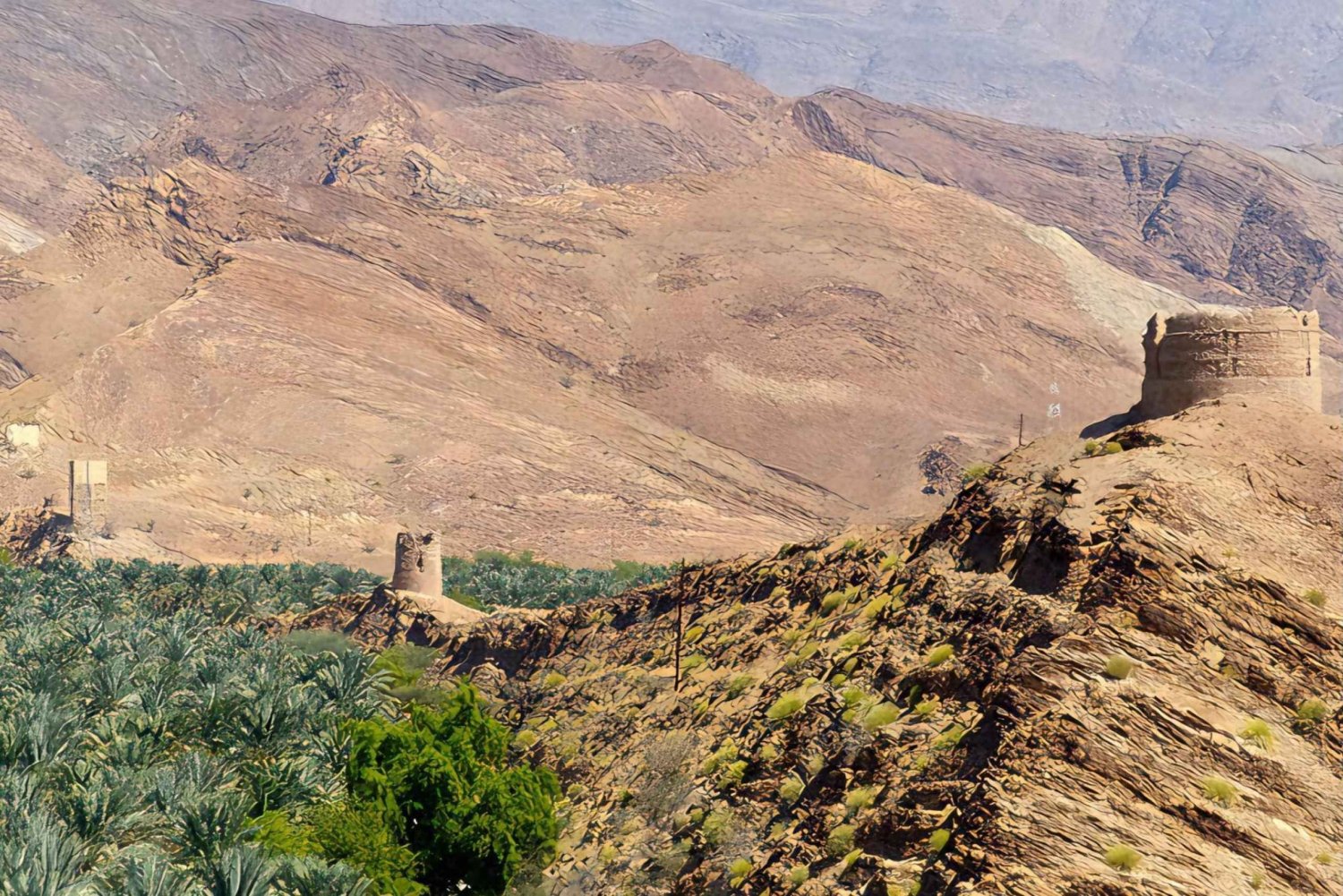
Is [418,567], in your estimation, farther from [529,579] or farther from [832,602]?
[832,602]

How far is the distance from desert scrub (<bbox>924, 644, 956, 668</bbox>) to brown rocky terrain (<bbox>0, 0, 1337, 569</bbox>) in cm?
6491

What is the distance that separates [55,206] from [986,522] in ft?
584

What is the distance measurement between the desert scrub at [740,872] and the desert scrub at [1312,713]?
22.3 ft

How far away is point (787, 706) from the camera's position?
2453 cm

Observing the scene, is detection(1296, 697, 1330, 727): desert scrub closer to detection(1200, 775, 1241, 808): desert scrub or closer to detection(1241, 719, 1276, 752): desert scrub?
detection(1241, 719, 1276, 752): desert scrub

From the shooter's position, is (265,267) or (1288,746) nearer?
(1288,746)

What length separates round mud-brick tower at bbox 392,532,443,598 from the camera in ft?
196

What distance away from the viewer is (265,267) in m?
124

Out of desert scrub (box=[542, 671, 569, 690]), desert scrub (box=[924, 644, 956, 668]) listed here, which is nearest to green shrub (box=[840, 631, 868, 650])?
desert scrub (box=[924, 644, 956, 668])

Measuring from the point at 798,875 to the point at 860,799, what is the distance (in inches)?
44.7

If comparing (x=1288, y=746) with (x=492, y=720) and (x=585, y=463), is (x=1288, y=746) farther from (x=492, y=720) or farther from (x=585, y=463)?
(x=585, y=463)

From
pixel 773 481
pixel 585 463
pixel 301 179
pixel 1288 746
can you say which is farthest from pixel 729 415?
pixel 1288 746

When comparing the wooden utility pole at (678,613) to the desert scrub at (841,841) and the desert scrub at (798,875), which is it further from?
the desert scrub at (841,841)

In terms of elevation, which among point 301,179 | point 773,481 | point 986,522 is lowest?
point 773,481
